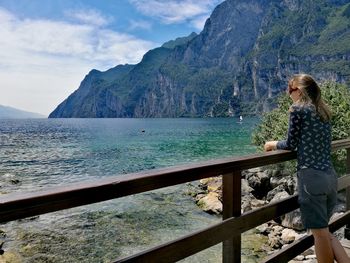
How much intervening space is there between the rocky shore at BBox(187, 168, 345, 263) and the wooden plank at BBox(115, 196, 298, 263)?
4486 millimetres

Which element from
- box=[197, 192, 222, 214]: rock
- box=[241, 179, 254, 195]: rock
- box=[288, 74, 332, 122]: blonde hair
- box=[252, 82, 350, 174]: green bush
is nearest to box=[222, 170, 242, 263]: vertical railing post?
box=[288, 74, 332, 122]: blonde hair

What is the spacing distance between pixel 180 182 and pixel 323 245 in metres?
1.96

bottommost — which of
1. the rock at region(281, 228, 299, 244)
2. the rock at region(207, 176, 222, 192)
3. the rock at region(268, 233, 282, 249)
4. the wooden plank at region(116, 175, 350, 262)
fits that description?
the rock at region(207, 176, 222, 192)

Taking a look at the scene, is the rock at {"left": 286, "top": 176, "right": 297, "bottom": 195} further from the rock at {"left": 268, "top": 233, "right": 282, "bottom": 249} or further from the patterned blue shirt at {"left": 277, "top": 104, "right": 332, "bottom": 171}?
the patterned blue shirt at {"left": 277, "top": 104, "right": 332, "bottom": 171}

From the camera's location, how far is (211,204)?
18.6 meters

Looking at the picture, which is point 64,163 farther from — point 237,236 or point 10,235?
point 237,236

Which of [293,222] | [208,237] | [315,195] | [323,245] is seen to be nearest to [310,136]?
[315,195]

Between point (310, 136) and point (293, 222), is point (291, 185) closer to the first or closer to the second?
point (293, 222)

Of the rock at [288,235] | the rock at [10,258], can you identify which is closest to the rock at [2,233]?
the rock at [10,258]

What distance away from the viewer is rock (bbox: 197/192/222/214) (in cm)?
1797

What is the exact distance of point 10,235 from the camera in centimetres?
1534

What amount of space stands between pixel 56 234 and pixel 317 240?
13.7 metres

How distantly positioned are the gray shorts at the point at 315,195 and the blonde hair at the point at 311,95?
0.55 meters

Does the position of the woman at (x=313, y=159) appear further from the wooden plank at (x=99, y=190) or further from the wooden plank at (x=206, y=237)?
the wooden plank at (x=99, y=190)
